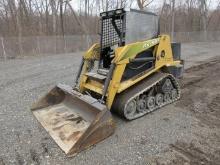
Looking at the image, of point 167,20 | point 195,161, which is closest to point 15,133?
point 195,161

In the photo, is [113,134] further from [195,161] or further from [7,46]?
[7,46]

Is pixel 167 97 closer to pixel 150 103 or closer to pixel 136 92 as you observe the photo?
pixel 150 103

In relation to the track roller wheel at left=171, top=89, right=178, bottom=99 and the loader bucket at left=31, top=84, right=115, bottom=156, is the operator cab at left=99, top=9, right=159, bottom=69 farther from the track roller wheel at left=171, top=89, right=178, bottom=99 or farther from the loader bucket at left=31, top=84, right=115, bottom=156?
the track roller wheel at left=171, top=89, right=178, bottom=99

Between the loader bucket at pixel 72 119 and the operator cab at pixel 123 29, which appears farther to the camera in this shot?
the operator cab at pixel 123 29

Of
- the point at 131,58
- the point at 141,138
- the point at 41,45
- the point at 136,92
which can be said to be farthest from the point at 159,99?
the point at 41,45

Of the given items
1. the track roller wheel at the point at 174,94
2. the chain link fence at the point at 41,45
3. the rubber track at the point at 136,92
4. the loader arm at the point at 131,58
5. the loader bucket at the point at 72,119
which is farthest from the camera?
Answer: the chain link fence at the point at 41,45

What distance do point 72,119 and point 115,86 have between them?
3.52ft

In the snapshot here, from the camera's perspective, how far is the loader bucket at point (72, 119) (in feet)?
12.9

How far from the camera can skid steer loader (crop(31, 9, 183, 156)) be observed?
436 cm

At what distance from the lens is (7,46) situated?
57.3ft

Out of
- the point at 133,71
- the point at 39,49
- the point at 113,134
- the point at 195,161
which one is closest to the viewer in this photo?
the point at 195,161

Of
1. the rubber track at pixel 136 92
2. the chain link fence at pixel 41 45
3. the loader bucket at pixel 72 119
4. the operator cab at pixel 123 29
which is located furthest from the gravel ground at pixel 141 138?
the chain link fence at pixel 41 45

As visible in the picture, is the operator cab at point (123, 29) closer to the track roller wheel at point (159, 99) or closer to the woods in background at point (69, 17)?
the track roller wheel at point (159, 99)

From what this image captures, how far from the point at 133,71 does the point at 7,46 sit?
1462 centimetres
